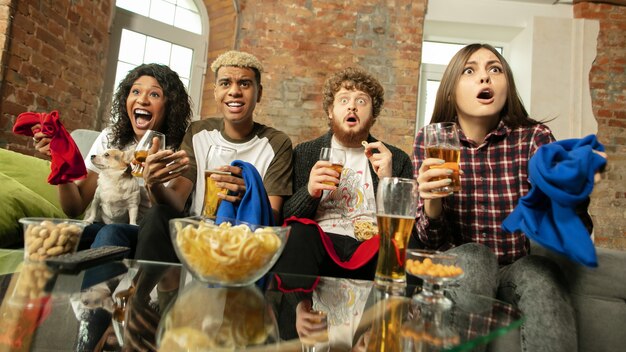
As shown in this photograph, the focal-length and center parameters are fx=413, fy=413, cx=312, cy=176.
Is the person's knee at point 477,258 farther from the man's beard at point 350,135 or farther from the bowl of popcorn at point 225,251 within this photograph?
the man's beard at point 350,135

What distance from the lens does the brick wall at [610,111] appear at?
4.33m

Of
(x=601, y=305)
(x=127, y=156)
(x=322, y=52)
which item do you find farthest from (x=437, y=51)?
(x=601, y=305)

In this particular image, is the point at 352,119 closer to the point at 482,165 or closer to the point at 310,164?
the point at 310,164

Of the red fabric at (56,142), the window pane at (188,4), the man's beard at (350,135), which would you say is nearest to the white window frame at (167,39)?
the window pane at (188,4)

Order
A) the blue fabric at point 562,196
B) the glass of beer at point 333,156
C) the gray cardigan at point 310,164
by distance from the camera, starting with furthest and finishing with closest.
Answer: the gray cardigan at point 310,164
the glass of beer at point 333,156
the blue fabric at point 562,196

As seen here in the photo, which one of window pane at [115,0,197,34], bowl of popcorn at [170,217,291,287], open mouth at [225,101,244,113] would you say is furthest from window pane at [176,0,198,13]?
bowl of popcorn at [170,217,291,287]

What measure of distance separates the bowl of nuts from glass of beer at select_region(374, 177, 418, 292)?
827 mm

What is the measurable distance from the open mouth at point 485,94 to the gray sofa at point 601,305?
0.63 metres

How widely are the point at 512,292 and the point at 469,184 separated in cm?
45

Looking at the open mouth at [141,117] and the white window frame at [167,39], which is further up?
the white window frame at [167,39]

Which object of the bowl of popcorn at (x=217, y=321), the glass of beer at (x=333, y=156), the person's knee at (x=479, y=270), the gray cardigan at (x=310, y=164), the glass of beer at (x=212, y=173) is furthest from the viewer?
the gray cardigan at (x=310, y=164)

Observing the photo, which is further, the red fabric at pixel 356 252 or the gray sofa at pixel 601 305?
the red fabric at pixel 356 252

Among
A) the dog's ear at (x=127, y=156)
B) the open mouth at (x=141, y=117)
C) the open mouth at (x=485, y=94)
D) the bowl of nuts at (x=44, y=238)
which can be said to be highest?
the open mouth at (x=485, y=94)

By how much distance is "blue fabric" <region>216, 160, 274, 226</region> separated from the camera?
1.55 metres
